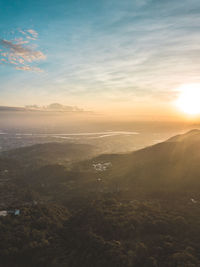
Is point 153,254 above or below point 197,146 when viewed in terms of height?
below

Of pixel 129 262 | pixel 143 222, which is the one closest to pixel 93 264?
pixel 129 262

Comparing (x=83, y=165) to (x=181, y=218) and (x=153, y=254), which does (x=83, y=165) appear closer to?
(x=181, y=218)

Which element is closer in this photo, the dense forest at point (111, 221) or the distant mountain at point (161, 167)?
the dense forest at point (111, 221)

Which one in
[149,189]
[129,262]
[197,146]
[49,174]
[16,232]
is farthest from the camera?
[49,174]

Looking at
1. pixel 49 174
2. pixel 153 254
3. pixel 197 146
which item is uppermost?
pixel 197 146

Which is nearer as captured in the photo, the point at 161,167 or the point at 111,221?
the point at 111,221

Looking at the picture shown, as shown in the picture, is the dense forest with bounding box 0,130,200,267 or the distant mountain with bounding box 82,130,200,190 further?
the distant mountain with bounding box 82,130,200,190

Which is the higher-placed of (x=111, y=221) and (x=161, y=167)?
(x=161, y=167)

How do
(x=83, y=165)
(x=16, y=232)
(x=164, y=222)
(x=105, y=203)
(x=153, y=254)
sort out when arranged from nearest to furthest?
(x=153, y=254) → (x=16, y=232) → (x=164, y=222) → (x=105, y=203) → (x=83, y=165)
